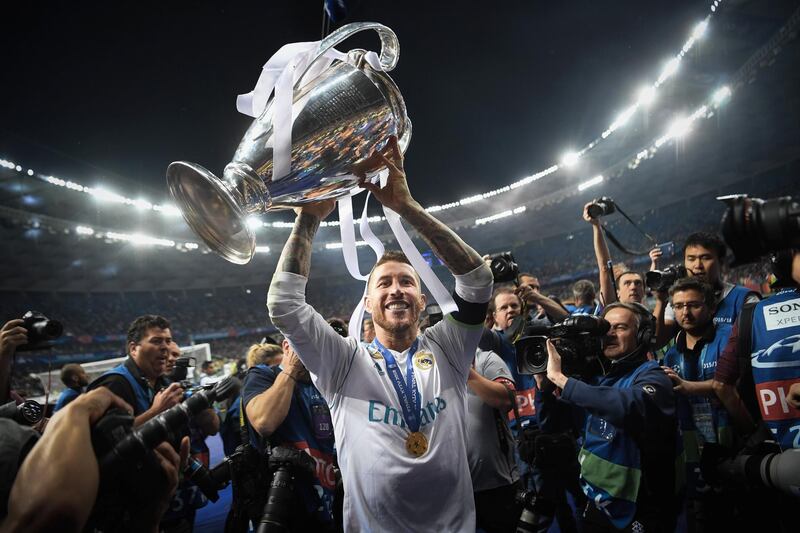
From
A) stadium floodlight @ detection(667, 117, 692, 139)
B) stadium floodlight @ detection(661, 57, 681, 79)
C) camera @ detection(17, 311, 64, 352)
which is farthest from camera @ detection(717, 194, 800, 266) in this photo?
stadium floodlight @ detection(667, 117, 692, 139)

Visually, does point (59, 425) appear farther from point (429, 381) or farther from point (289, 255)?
point (429, 381)

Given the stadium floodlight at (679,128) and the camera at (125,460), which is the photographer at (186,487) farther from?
the stadium floodlight at (679,128)

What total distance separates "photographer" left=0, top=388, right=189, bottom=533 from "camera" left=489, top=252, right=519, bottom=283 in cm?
191

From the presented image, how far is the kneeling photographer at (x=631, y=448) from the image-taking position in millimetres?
2012

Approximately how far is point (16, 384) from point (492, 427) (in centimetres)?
2501

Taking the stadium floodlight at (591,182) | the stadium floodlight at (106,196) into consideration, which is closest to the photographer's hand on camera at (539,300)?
the stadium floodlight at (106,196)

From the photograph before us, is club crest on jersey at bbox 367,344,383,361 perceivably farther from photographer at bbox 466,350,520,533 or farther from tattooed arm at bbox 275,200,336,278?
photographer at bbox 466,350,520,533

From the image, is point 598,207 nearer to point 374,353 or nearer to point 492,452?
point 492,452

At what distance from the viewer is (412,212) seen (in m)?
1.45

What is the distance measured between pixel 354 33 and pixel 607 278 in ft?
10.1

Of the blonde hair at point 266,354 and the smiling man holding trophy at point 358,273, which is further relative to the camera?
the blonde hair at point 266,354

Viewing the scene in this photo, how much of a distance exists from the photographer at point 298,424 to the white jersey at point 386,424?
0.67 meters

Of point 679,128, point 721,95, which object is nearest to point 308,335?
point 721,95

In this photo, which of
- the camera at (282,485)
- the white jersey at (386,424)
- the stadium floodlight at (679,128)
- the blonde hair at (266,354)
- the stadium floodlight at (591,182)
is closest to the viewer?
the white jersey at (386,424)
